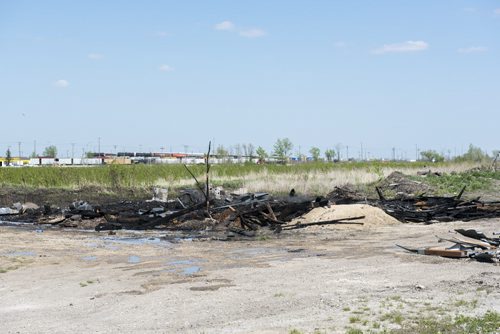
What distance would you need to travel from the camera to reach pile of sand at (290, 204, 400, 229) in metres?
23.8

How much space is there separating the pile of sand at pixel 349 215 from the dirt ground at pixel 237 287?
3.18 metres

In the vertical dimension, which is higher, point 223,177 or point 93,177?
point 93,177

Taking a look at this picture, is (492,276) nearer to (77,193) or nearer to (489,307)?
(489,307)

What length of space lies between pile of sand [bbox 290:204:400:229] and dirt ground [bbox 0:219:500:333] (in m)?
3.18

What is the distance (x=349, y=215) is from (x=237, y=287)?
11.9 m

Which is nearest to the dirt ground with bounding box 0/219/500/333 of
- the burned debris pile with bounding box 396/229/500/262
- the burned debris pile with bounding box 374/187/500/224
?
the burned debris pile with bounding box 396/229/500/262

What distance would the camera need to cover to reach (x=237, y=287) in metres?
12.5

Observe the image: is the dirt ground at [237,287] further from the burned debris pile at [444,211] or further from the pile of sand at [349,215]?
the burned debris pile at [444,211]

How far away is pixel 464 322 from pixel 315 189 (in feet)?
99.6

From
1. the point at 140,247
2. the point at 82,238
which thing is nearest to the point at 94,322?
the point at 140,247

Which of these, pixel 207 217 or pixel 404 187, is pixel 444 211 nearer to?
pixel 207 217

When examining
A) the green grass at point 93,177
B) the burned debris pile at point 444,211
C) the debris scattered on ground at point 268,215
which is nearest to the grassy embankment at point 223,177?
the green grass at point 93,177

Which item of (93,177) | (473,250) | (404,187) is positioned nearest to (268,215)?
(473,250)

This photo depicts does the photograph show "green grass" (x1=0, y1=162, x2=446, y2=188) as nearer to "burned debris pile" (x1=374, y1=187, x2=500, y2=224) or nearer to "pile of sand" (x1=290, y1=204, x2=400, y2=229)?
"burned debris pile" (x1=374, y1=187, x2=500, y2=224)
